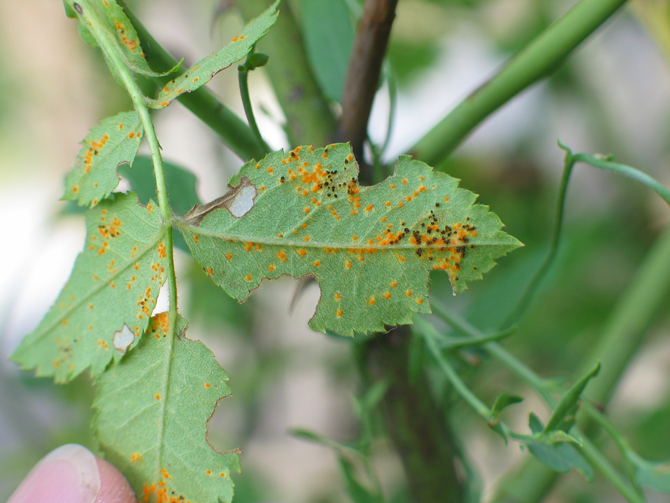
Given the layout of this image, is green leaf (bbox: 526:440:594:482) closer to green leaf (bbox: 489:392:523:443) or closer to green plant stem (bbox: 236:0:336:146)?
green leaf (bbox: 489:392:523:443)

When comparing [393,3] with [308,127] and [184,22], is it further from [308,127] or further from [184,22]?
[184,22]

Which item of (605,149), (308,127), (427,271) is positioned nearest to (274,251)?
(427,271)

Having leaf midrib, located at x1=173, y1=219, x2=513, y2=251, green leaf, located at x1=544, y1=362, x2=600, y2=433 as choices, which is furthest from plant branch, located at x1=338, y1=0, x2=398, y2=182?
green leaf, located at x1=544, y1=362, x2=600, y2=433

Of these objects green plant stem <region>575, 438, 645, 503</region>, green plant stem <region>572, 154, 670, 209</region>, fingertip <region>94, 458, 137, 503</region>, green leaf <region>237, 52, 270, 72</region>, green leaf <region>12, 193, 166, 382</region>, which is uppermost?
green leaf <region>237, 52, 270, 72</region>

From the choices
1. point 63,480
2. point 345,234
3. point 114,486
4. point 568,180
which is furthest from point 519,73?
point 63,480

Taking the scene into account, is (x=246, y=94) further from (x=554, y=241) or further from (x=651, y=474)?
(x=651, y=474)

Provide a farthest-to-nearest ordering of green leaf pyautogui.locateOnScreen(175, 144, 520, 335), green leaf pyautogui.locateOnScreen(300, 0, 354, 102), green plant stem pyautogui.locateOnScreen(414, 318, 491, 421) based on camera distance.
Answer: green leaf pyautogui.locateOnScreen(300, 0, 354, 102) → green plant stem pyautogui.locateOnScreen(414, 318, 491, 421) → green leaf pyautogui.locateOnScreen(175, 144, 520, 335)

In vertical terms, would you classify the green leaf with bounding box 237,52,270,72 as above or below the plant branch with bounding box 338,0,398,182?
below

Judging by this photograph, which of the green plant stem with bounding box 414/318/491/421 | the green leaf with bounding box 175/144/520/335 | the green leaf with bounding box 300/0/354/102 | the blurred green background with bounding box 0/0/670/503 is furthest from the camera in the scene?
the blurred green background with bounding box 0/0/670/503
